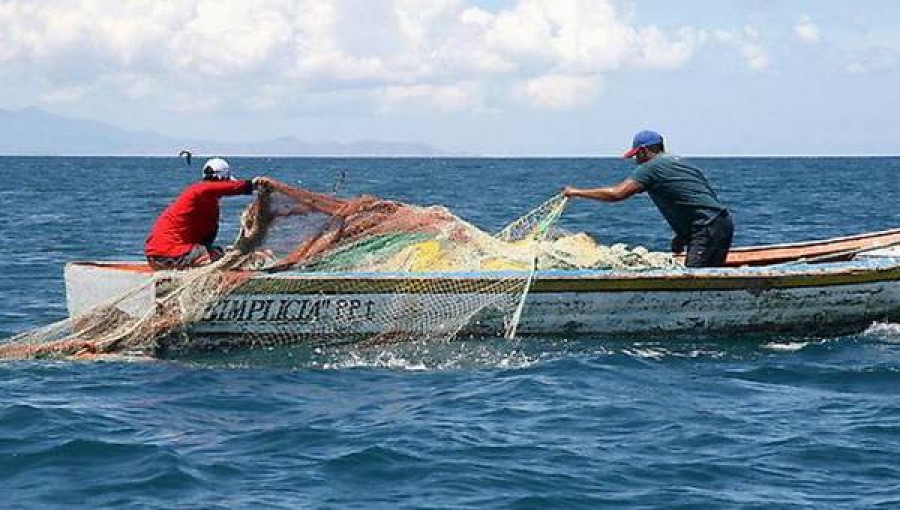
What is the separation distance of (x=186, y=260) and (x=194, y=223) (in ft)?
1.23

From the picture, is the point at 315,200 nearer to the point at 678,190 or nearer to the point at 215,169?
the point at 215,169

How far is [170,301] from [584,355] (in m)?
3.35

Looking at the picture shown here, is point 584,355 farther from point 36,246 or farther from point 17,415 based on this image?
point 36,246

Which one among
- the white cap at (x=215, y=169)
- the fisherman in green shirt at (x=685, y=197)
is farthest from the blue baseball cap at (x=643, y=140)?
the white cap at (x=215, y=169)

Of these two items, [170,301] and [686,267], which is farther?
[686,267]

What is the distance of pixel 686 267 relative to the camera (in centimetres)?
1213

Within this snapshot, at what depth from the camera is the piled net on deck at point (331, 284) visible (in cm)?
1124

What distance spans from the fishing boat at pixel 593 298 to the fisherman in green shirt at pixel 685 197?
0.49 meters

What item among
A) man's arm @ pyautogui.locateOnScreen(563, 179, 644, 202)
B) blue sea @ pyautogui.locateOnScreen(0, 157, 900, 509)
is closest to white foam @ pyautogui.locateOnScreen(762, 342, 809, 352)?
blue sea @ pyautogui.locateOnScreen(0, 157, 900, 509)

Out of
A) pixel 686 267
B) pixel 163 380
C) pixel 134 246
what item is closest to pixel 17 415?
pixel 163 380

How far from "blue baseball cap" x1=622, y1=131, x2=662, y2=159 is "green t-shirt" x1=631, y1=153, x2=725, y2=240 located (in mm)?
150

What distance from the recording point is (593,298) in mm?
11648

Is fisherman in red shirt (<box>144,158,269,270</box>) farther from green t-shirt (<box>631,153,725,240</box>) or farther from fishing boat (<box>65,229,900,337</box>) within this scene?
green t-shirt (<box>631,153,725,240</box>)

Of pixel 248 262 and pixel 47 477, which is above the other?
pixel 248 262
